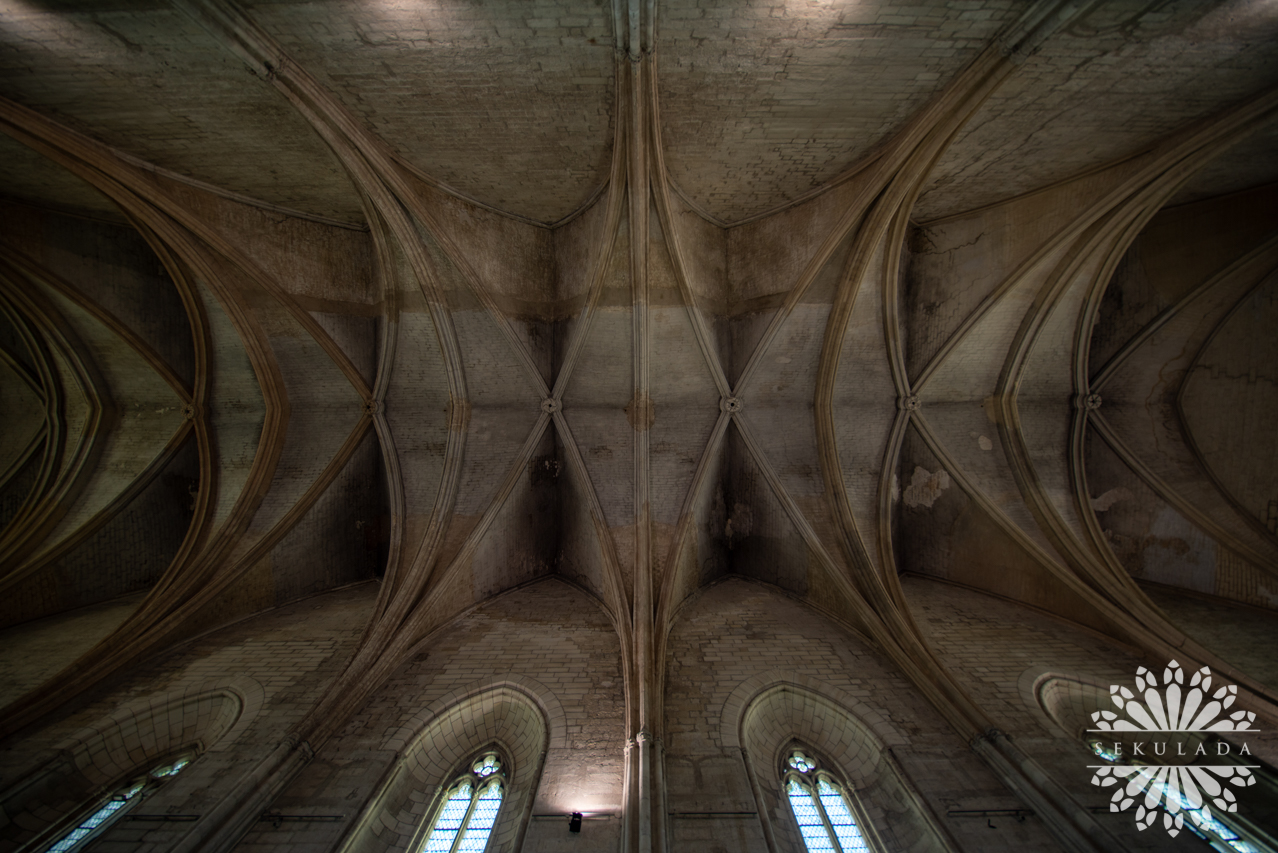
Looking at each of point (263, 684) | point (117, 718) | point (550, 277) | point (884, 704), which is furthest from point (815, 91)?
point (117, 718)

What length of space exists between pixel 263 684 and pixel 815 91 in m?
11.5

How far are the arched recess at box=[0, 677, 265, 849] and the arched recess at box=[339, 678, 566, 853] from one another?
2.43 meters

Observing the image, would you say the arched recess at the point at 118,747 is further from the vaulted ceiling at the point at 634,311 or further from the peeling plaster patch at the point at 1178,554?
the peeling plaster patch at the point at 1178,554

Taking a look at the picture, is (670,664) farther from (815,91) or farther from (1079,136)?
(1079,136)

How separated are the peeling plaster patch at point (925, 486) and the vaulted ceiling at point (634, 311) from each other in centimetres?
6

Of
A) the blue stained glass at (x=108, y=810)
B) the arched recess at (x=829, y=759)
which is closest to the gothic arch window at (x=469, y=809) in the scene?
the arched recess at (x=829, y=759)

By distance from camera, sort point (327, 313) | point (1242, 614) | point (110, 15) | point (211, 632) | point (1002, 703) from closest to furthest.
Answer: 1. point (110, 15)
2. point (1002, 703)
3. point (1242, 614)
4. point (211, 632)
5. point (327, 313)

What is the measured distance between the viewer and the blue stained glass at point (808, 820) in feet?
17.9

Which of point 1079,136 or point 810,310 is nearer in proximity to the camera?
point 1079,136

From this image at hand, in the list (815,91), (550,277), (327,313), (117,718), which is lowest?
(117,718)

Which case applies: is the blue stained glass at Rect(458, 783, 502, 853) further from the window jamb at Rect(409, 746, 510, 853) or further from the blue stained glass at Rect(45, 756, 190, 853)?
the blue stained glass at Rect(45, 756, 190, 853)

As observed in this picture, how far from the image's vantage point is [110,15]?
5.10m

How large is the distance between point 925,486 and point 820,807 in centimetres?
643

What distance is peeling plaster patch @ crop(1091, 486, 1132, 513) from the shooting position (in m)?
9.50
